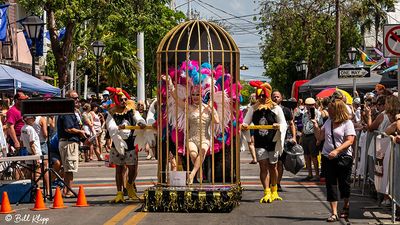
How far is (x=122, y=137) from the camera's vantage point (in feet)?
49.6

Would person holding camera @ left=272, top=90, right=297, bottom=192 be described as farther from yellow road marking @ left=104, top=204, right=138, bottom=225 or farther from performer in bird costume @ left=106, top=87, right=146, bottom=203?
yellow road marking @ left=104, top=204, right=138, bottom=225

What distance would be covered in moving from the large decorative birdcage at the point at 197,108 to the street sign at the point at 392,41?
257cm

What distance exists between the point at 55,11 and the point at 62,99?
15.4m

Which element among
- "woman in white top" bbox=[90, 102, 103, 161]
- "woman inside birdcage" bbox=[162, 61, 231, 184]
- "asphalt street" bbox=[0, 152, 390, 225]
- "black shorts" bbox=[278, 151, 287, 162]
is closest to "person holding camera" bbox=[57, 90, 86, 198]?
"asphalt street" bbox=[0, 152, 390, 225]

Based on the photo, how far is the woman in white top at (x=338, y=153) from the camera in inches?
496

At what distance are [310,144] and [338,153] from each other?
746cm

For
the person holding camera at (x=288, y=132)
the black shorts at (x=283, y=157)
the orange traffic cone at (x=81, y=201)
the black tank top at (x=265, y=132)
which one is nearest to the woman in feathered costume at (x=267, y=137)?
the black tank top at (x=265, y=132)

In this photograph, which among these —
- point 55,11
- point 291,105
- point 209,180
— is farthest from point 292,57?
point 209,180

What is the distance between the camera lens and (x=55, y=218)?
1302 centimetres

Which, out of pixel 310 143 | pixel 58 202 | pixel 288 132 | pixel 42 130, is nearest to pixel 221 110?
pixel 58 202

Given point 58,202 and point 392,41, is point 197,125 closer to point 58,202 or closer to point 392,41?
point 58,202

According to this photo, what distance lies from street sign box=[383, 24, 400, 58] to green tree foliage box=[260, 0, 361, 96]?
36.4m

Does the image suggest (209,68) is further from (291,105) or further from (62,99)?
(291,105)

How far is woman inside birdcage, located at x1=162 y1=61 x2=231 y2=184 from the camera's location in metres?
14.2
